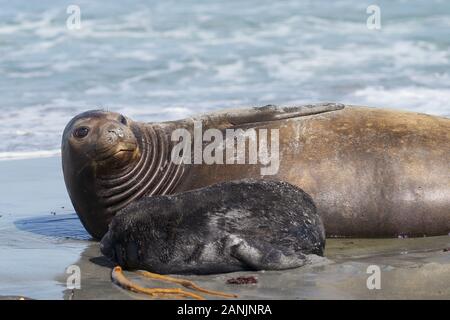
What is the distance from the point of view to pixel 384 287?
6309 millimetres

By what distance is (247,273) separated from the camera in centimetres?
684

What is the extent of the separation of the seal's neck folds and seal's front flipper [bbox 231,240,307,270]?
1.57 meters

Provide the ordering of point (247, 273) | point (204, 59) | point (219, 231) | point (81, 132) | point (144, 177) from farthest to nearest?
point (204, 59) → point (144, 177) → point (81, 132) → point (219, 231) → point (247, 273)

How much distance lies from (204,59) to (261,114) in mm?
9203

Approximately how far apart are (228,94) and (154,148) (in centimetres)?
605

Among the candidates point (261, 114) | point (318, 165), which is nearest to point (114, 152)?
point (261, 114)

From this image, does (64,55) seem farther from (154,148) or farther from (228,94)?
(154,148)

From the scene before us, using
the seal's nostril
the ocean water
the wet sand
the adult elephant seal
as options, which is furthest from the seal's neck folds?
the ocean water

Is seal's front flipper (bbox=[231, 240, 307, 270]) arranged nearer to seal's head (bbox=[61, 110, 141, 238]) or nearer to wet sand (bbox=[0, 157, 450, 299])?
wet sand (bbox=[0, 157, 450, 299])

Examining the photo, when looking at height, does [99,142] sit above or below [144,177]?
above

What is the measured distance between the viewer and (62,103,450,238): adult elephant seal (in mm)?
7992

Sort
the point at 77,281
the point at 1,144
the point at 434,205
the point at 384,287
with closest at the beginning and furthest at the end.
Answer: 1. the point at 384,287
2. the point at 77,281
3. the point at 434,205
4. the point at 1,144

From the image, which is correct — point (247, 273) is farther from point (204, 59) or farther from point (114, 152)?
point (204, 59)

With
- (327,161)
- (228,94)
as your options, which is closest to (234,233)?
(327,161)
